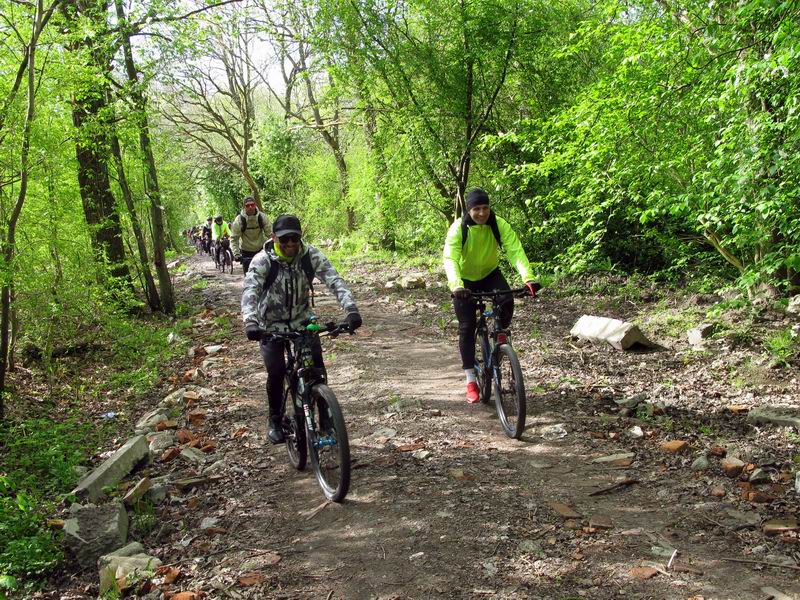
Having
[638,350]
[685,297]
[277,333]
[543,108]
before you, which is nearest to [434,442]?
[277,333]

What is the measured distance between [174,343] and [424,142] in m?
6.71

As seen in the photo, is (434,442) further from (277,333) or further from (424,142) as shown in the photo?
(424,142)

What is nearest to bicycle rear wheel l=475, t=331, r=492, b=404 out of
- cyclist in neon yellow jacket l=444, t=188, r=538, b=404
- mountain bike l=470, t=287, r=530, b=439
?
mountain bike l=470, t=287, r=530, b=439

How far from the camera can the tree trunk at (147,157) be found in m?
11.1

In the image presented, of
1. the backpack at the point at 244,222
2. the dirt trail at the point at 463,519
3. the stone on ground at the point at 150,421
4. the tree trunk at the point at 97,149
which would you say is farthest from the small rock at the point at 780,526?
the tree trunk at the point at 97,149

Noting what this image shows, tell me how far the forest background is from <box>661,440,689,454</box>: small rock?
214 cm

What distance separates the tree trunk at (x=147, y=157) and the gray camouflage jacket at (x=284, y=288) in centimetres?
780

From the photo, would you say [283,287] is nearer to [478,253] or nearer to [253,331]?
[253,331]

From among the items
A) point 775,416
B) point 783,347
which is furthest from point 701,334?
point 775,416

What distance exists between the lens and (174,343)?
10.9m

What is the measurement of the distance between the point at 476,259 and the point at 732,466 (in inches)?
111

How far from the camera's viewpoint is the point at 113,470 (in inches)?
202

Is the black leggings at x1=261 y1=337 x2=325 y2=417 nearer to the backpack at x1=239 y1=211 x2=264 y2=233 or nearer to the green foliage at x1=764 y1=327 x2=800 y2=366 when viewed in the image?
the green foliage at x1=764 y1=327 x2=800 y2=366

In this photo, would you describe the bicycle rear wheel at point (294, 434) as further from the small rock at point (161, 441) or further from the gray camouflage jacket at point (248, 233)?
the gray camouflage jacket at point (248, 233)
